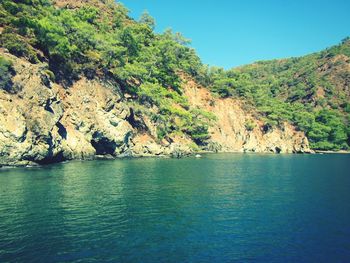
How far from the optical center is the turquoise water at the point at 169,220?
21.6 metres

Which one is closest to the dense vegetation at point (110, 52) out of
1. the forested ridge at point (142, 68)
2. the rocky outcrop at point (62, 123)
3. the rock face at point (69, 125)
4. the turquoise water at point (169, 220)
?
the forested ridge at point (142, 68)

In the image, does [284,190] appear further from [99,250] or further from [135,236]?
[99,250]

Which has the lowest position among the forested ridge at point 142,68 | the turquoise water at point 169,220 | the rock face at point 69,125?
the turquoise water at point 169,220

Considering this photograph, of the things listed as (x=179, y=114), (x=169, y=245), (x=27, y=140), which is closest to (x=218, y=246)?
(x=169, y=245)

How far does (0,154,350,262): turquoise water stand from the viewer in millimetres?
21625

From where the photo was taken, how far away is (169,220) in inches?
1133

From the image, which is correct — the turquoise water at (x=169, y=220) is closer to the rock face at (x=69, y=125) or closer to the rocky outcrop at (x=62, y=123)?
the rocky outcrop at (x=62, y=123)

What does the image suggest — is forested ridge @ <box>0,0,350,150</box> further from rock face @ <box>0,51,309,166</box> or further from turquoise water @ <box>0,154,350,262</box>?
turquoise water @ <box>0,154,350,262</box>

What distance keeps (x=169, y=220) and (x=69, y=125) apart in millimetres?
54398

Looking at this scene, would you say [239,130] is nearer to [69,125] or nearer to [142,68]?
[142,68]

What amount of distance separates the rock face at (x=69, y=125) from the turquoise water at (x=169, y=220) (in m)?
12.1

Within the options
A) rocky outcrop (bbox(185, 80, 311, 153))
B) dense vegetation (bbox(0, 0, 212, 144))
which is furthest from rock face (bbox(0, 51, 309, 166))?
dense vegetation (bbox(0, 0, 212, 144))

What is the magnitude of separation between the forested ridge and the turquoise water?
33.9 metres

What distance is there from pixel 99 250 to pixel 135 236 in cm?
346
